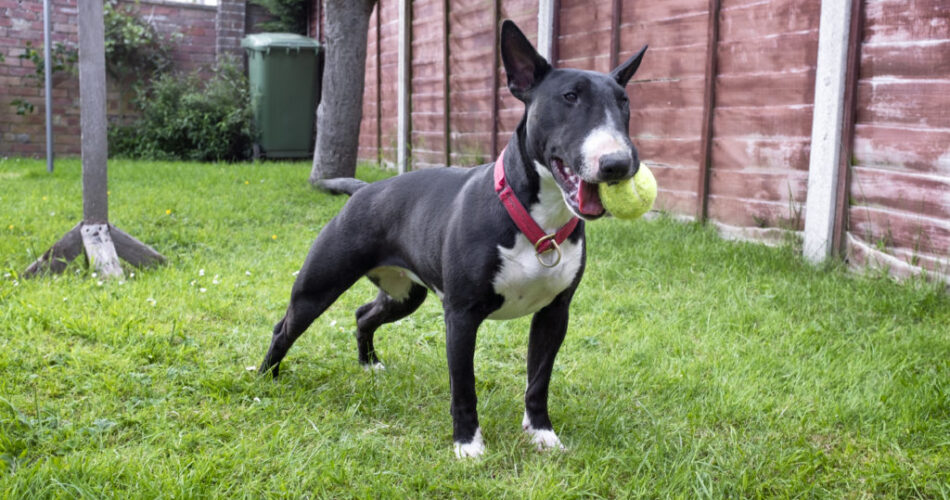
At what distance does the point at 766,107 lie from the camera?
507 cm

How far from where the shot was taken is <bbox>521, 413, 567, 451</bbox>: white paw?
8.20 feet

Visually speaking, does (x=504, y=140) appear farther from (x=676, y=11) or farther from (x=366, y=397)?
(x=366, y=397)

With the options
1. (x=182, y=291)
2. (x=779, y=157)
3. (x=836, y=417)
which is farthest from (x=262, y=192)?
(x=836, y=417)

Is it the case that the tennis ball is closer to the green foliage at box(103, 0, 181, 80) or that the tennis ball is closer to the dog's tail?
the dog's tail

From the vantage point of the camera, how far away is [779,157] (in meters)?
5.00

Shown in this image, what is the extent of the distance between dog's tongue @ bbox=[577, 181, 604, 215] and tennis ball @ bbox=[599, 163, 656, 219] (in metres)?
0.02

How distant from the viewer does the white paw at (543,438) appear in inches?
98.3

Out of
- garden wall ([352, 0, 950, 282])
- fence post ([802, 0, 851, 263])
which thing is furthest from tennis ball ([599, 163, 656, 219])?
fence post ([802, 0, 851, 263])

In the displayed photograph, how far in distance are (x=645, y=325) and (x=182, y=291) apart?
8.07 feet

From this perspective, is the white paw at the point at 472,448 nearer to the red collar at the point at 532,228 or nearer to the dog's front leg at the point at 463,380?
the dog's front leg at the point at 463,380

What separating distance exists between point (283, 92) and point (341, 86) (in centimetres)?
474

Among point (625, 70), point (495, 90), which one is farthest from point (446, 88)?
point (625, 70)

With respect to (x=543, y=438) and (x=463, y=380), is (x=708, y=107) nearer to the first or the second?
(x=543, y=438)

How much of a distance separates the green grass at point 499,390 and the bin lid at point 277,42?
7.80 metres
